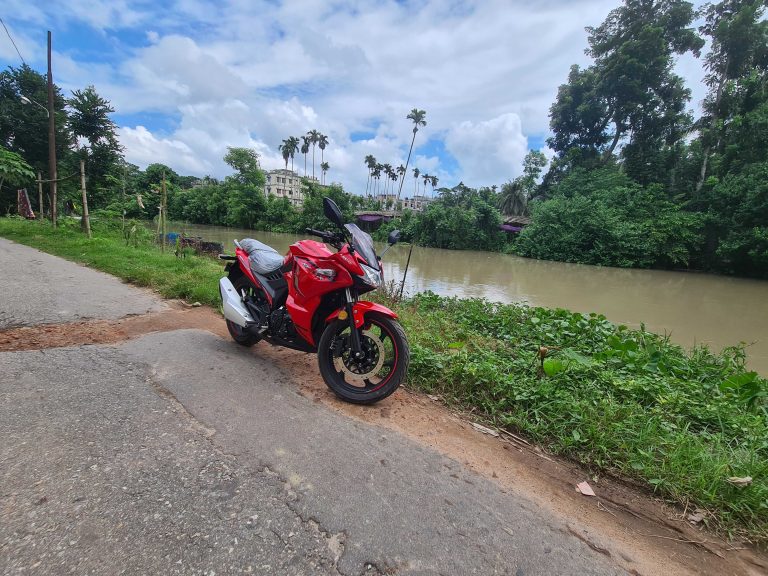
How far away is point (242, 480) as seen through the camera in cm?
167

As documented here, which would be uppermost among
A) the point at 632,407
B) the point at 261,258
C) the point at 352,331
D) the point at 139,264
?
the point at 261,258

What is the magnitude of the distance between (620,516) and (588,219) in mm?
24816

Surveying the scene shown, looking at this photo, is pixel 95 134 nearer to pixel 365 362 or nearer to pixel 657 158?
pixel 365 362

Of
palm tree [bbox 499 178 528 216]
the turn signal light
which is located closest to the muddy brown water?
the turn signal light

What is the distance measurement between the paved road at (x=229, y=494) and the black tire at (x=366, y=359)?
0.77 ft

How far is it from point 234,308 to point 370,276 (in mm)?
1426

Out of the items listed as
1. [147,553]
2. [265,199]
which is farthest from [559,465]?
[265,199]

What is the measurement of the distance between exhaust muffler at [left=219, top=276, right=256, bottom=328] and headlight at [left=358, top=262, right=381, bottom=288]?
121 cm

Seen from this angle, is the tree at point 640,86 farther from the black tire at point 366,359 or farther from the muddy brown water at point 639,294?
the black tire at point 366,359

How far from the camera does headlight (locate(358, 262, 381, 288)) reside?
248 centimetres

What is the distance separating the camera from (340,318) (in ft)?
8.38

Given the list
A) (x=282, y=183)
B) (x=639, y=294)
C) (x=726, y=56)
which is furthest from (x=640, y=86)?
(x=282, y=183)

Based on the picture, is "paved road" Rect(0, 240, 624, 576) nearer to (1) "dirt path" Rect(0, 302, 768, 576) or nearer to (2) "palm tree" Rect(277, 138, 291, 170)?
(1) "dirt path" Rect(0, 302, 768, 576)

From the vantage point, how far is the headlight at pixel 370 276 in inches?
97.8
